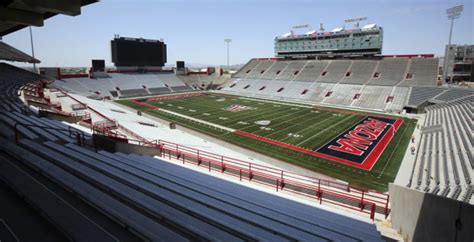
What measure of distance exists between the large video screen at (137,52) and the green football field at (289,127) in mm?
14233

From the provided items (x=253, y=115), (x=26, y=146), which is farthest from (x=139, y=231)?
(x=253, y=115)

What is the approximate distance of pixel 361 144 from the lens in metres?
20.4

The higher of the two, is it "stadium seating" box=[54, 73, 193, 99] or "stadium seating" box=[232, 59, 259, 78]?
"stadium seating" box=[232, 59, 259, 78]

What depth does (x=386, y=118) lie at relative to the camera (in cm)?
3027

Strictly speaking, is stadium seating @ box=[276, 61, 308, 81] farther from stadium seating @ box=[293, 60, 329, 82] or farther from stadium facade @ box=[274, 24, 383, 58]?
stadium facade @ box=[274, 24, 383, 58]

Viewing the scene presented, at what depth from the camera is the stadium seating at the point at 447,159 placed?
35.8 ft

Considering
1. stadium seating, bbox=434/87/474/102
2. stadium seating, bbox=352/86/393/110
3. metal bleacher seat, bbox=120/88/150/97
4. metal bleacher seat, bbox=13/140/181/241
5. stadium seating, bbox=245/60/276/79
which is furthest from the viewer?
stadium seating, bbox=245/60/276/79

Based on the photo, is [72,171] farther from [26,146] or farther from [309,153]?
[309,153]

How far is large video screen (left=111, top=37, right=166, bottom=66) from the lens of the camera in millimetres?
50812

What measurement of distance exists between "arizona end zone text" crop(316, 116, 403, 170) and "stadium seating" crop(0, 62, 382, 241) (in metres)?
10.3

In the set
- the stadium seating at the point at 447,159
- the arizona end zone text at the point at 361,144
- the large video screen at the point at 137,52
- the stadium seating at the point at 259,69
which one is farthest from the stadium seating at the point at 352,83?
the large video screen at the point at 137,52

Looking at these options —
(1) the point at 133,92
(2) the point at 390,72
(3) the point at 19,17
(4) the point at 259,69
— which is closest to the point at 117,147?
(3) the point at 19,17

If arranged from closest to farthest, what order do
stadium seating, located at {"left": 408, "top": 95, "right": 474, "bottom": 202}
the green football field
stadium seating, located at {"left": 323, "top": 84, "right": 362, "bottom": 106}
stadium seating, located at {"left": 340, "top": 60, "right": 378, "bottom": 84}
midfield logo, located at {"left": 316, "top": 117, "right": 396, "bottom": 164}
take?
1. stadium seating, located at {"left": 408, "top": 95, "right": 474, "bottom": 202}
2. the green football field
3. midfield logo, located at {"left": 316, "top": 117, "right": 396, "bottom": 164}
4. stadium seating, located at {"left": 323, "top": 84, "right": 362, "bottom": 106}
5. stadium seating, located at {"left": 340, "top": 60, "right": 378, "bottom": 84}

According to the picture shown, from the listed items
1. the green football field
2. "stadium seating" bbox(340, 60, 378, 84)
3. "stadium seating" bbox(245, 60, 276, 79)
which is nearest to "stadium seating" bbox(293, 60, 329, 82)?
"stadium seating" bbox(340, 60, 378, 84)
